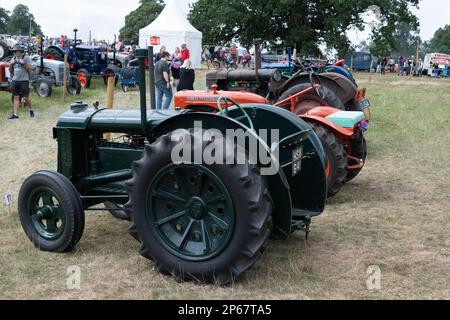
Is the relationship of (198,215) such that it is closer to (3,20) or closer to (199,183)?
(199,183)

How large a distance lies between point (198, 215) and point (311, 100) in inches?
219

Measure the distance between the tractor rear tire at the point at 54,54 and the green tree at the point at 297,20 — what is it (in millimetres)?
14937

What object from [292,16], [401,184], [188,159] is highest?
[292,16]

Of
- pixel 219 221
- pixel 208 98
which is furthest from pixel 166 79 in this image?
pixel 219 221

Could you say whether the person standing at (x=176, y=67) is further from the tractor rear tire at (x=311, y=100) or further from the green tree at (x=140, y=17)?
the green tree at (x=140, y=17)

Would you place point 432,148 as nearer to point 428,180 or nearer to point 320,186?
point 428,180

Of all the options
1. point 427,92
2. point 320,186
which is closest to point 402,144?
point 320,186

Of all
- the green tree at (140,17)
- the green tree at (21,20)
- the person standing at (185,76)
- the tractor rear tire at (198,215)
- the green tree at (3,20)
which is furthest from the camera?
the green tree at (21,20)

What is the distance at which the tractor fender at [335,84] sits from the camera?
939 cm

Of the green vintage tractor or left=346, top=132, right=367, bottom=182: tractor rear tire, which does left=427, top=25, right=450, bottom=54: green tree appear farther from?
the green vintage tractor

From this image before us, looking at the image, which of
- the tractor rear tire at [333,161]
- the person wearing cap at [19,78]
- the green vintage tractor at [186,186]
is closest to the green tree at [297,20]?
the person wearing cap at [19,78]
